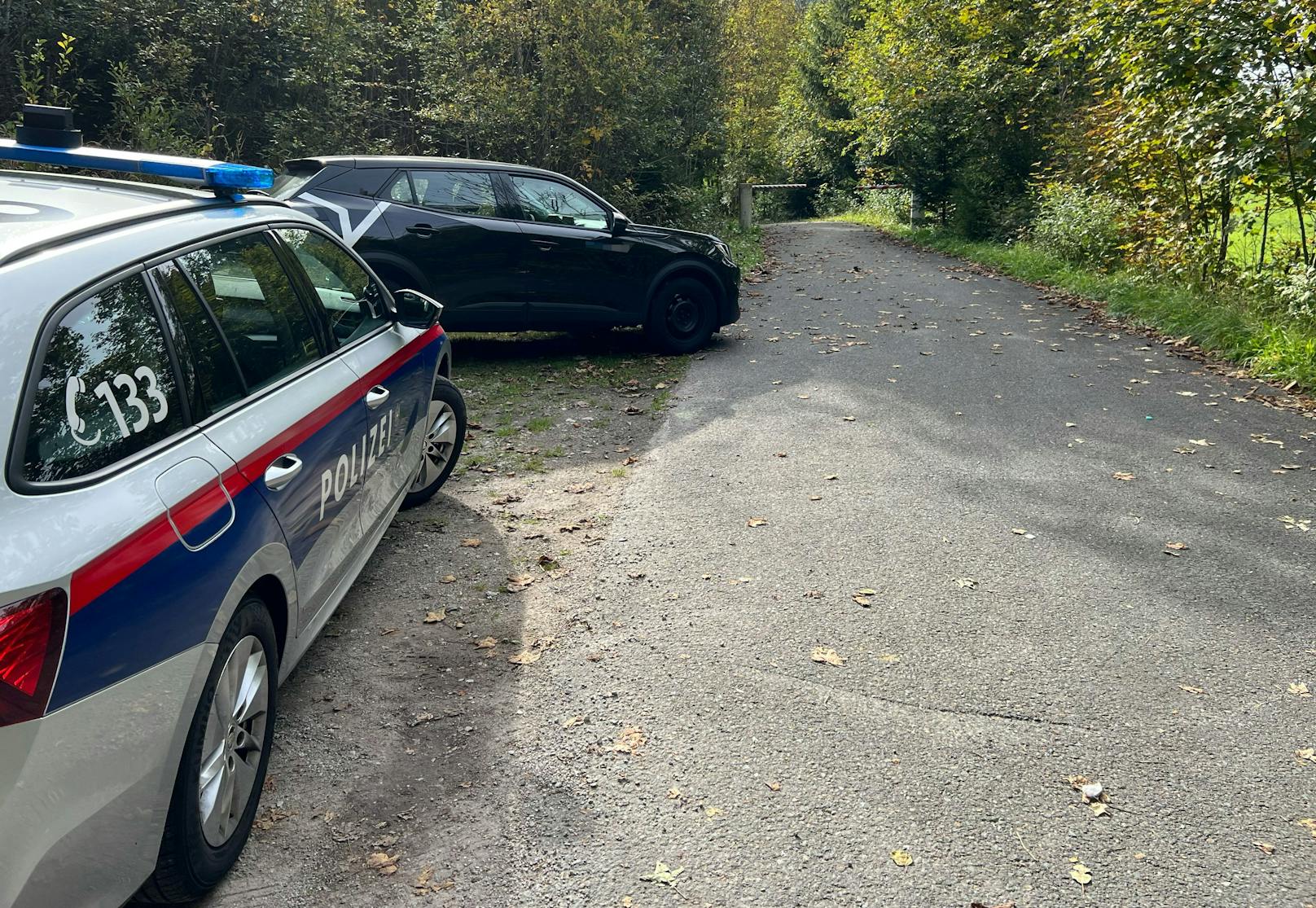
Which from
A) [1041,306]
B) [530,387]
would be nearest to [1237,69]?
[1041,306]

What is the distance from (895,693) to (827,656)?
1.25 feet

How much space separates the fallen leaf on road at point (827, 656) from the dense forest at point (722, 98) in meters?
7.72

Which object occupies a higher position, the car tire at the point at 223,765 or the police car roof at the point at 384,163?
the police car roof at the point at 384,163

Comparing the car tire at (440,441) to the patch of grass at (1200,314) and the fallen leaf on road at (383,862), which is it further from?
the patch of grass at (1200,314)

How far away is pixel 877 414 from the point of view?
828 cm

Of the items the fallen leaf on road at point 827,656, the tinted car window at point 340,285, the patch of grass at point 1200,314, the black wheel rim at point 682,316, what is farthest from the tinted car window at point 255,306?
the patch of grass at point 1200,314

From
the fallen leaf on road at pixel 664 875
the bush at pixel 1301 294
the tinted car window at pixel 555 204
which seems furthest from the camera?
the bush at pixel 1301 294

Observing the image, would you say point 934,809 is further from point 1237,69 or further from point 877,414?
point 1237,69

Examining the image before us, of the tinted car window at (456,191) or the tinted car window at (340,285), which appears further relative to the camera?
the tinted car window at (456,191)

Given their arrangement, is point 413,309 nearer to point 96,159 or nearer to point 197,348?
point 96,159

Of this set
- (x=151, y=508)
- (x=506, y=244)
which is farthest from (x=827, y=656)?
(x=506, y=244)

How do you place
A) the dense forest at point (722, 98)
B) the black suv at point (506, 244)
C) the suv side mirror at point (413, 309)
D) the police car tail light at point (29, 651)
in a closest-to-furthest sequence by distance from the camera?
the police car tail light at point (29, 651) < the suv side mirror at point (413, 309) < the black suv at point (506, 244) < the dense forest at point (722, 98)

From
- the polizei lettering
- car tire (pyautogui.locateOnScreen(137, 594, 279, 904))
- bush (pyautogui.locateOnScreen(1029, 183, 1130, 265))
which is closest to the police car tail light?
car tire (pyautogui.locateOnScreen(137, 594, 279, 904))

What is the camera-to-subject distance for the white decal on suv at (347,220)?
9.08 m
